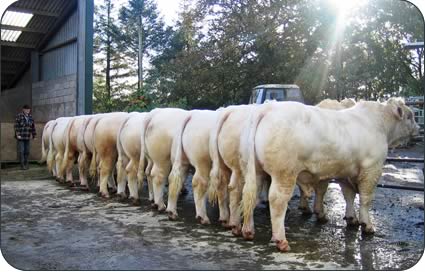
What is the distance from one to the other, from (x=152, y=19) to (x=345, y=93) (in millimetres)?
3333

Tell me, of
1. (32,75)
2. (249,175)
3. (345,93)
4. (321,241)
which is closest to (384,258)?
(321,241)

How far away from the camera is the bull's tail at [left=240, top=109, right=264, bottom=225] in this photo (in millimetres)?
3756

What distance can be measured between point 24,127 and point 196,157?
6.11 m

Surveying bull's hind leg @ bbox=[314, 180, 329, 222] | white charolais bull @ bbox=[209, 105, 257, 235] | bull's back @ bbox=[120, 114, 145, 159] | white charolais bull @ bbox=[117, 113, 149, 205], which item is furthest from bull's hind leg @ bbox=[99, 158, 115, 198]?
bull's hind leg @ bbox=[314, 180, 329, 222]

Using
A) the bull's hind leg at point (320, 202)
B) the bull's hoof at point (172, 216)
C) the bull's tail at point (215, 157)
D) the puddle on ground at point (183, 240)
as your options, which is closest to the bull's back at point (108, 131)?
the puddle on ground at point (183, 240)

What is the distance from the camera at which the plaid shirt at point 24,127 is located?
30.8 feet

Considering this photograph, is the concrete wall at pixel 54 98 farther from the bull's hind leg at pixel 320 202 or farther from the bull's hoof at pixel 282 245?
the bull's hoof at pixel 282 245

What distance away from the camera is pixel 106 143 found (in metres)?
6.59

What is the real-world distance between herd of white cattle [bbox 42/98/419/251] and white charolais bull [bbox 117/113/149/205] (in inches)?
0.6

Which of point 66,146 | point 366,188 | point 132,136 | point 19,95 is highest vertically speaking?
point 19,95

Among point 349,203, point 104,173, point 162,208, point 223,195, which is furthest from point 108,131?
point 349,203

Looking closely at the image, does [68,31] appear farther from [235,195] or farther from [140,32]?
[235,195]

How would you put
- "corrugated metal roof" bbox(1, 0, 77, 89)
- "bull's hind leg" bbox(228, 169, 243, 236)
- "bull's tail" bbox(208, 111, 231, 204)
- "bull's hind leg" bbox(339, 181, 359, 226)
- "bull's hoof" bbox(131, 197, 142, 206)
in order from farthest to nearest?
"corrugated metal roof" bbox(1, 0, 77, 89), "bull's hoof" bbox(131, 197, 142, 206), "bull's hind leg" bbox(339, 181, 359, 226), "bull's tail" bbox(208, 111, 231, 204), "bull's hind leg" bbox(228, 169, 243, 236)

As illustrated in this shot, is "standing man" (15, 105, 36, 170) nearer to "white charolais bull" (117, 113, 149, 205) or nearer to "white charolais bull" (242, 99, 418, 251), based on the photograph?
"white charolais bull" (117, 113, 149, 205)
